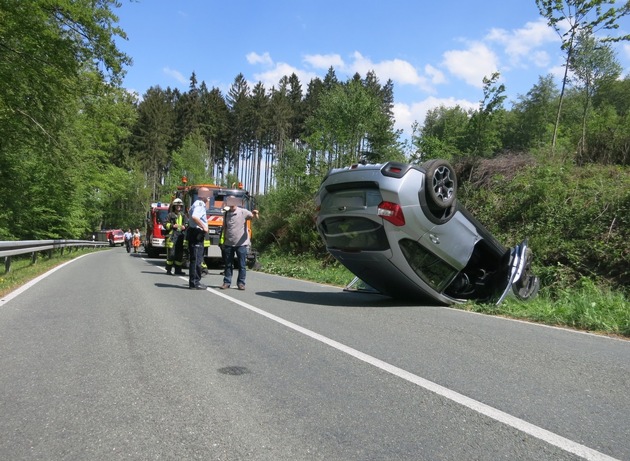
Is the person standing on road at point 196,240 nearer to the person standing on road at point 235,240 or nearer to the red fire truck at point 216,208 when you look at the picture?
the person standing on road at point 235,240

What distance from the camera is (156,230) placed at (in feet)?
77.8

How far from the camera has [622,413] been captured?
3.24m

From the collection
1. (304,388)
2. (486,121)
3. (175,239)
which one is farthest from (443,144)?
(304,388)

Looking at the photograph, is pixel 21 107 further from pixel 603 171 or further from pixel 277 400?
pixel 603 171

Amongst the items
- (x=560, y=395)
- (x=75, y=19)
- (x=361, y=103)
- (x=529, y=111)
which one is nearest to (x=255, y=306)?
(x=560, y=395)

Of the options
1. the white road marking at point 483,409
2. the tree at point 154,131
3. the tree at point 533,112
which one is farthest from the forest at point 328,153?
the tree at point 154,131

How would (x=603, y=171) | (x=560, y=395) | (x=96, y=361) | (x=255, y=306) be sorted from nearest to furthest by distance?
(x=560, y=395)
(x=96, y=361)
(x=255, y=306)
(x=603, y=171)

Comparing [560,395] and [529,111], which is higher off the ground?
[529,111]

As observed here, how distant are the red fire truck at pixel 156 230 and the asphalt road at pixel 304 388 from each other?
17.3 m

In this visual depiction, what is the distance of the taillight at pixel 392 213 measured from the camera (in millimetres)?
6984

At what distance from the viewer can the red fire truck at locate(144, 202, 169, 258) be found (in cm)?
2372

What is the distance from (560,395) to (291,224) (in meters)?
18.9

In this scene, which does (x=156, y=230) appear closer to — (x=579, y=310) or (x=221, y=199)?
(x=221, y=199)

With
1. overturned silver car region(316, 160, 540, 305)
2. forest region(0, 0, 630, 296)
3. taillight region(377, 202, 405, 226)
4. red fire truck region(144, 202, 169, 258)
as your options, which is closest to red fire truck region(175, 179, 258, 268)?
forest region(0, 0, 630, 296)
